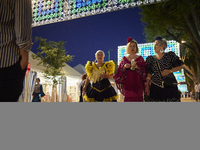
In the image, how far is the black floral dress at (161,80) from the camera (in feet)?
8.36

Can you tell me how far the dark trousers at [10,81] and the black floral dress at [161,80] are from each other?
2005 mm

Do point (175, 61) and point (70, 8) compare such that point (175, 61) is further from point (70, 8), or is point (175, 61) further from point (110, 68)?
point (70, 8)

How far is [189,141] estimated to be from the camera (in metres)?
0.46

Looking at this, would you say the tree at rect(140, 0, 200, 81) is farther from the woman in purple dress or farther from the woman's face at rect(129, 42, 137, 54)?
the woman in purple dress

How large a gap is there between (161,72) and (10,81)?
2.16m

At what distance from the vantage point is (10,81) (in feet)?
3.88

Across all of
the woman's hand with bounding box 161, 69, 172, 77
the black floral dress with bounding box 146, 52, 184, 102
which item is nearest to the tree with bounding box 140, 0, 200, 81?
the black floral dress with bounding box 146, 52, 184, 102

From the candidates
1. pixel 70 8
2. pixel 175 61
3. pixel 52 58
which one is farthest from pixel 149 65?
pixel 52 58

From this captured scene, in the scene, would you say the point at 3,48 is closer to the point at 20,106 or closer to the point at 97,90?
the point at 20,106

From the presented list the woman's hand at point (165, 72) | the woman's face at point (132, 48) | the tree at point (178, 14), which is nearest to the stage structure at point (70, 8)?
the tree at point (178, 14)

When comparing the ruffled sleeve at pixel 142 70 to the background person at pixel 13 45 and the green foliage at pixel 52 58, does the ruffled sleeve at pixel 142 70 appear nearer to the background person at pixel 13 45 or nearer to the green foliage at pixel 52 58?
the background person at pixel 13 45

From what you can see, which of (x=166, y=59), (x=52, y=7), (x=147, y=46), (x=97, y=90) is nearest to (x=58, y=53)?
(x=52, y=7)

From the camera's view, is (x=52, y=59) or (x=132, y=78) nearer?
(x=132, y=78)

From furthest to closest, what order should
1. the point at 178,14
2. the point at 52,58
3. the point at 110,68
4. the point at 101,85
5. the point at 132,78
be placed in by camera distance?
the point at 52,58
the point at 178,14
the point at 110,68
the point at 101,85
the point at 132,78
